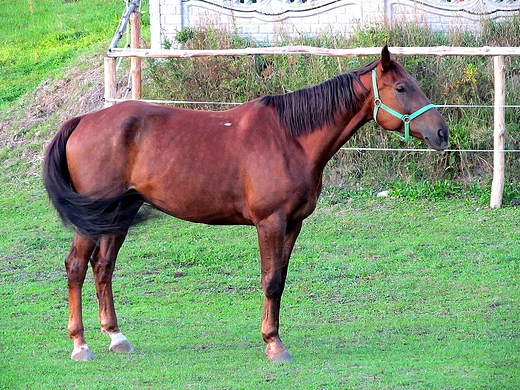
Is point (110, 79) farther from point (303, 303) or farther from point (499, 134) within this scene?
point (499, 134)

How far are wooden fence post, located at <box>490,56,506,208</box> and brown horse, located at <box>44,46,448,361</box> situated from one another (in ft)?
13.5

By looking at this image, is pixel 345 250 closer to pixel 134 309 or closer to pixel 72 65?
pixel 134 309

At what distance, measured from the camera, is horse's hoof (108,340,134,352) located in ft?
18.1

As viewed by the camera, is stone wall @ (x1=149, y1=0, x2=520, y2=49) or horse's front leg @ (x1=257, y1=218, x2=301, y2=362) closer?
horse's front leg @ (x1=257, y1=218, x2=301, y2=362)

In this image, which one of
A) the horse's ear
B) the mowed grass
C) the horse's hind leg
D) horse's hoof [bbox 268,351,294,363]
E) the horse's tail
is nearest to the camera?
the mowed grass

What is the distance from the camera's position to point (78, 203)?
5328 mm

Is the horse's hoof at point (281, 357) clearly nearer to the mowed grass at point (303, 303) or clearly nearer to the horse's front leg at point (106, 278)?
the mowed grass at point (303, 303)

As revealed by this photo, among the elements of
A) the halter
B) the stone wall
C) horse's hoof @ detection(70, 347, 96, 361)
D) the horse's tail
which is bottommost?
horse's hoof @ detection(70, 347, 96, 361)

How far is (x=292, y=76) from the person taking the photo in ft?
34.7

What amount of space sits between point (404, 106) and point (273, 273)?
1.40m

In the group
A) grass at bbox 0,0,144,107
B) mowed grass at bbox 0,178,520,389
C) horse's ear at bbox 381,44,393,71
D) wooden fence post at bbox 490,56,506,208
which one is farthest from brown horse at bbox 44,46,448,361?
grass at bbox 0,0,144,107

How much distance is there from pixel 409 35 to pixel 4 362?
7.71 metres

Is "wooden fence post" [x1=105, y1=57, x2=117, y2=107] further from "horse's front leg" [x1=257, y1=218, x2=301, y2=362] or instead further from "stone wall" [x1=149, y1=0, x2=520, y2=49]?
"horse's front leg" [x1=257, y1=218, x2=301, y2=362]

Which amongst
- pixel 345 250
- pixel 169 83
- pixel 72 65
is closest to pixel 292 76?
pixel 169 83
